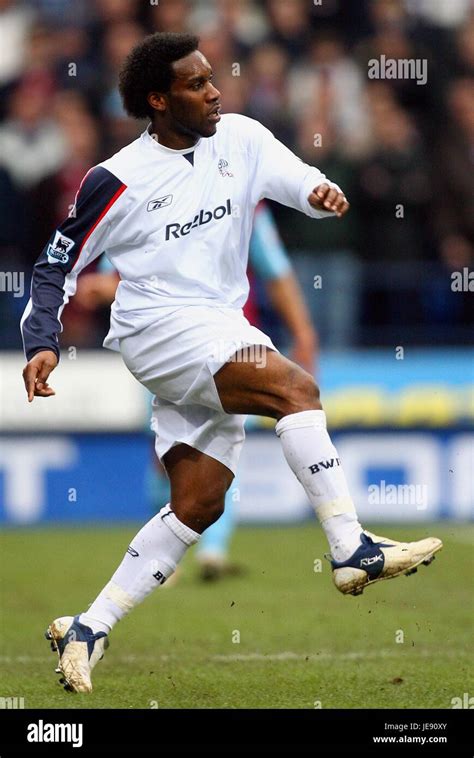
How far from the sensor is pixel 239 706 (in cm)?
603

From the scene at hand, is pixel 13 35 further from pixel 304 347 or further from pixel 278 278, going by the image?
pixel 304 347

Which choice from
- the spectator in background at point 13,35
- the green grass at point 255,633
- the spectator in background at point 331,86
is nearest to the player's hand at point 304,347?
the green grass at point 255,633

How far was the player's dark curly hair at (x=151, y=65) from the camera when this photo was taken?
243 inches

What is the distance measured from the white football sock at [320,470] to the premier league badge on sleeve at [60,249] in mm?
1123

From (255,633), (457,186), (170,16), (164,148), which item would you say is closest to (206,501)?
(164,148)

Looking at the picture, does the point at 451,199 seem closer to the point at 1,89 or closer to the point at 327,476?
the point at 1,89

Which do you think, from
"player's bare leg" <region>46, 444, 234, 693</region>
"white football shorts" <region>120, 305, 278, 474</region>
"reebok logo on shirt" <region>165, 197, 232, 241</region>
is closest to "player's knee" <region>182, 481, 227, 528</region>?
"player's bare leg" <region>46, 444, 234, 693</region>

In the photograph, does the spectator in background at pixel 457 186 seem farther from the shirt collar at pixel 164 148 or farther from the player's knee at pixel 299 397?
the player's knee at pixel 299 397

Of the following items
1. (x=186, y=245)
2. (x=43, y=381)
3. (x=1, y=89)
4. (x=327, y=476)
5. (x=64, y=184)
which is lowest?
(x=327, y=476)

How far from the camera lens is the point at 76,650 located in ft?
20.3

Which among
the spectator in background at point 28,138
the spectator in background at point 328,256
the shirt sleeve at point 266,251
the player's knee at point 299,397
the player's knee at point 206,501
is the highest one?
the spectator in background at point 28,138

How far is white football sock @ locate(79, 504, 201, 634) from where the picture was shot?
6.36m
